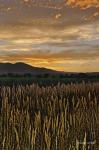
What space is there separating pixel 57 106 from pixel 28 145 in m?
4.46

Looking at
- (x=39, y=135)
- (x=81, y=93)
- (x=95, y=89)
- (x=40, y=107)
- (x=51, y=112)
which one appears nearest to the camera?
(x=39, y=135)

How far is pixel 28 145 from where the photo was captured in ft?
16.3

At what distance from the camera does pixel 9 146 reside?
5.21 metres

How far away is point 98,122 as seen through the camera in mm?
6527

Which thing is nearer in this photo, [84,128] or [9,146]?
[9,146]

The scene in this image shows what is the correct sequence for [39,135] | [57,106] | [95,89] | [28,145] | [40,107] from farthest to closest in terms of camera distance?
[95,89] → [40,107] → [57,106] → [39,135] → [28,145]

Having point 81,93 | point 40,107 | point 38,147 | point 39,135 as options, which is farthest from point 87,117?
point 81,93

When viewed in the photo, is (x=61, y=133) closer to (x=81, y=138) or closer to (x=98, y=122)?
(x=81, y=138)

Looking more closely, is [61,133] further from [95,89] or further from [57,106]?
[95,89]

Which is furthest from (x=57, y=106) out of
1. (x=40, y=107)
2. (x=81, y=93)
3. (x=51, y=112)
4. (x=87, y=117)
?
(x=81, y=93)

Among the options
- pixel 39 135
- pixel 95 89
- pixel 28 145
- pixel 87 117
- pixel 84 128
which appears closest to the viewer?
pixel 28 145

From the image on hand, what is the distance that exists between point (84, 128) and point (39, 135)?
104 cm

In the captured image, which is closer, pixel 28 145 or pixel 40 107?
pixel 28 145

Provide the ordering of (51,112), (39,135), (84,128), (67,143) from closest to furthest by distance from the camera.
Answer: (67,143)
(39,135)
(84,128)
(51,112)
